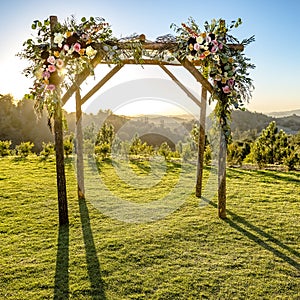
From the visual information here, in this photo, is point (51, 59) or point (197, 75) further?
point (197, 75)

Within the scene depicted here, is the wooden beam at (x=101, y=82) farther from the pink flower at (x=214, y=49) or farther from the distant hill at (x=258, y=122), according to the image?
the distant hill at (x=258, y=122)

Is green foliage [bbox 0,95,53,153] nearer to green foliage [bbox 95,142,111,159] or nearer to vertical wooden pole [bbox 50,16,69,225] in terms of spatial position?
green foliage [bbox 95,142,111,159]

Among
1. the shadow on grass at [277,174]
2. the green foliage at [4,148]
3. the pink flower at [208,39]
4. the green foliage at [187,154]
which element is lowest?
the shadow on grass at [277,174]

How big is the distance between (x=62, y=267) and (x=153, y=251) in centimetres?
91

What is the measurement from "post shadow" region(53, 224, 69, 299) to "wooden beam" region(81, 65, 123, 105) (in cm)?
217

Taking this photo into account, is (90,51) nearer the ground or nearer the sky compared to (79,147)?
nearer the sky

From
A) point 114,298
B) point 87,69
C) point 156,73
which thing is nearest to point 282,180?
point 156,73

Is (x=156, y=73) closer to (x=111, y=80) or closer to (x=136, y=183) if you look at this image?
(x=111, y=80)

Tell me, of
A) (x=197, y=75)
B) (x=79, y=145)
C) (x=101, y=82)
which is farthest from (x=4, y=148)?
(x=197, y=75)

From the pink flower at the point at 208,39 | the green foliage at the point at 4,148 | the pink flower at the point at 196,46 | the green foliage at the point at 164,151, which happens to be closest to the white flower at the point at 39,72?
the pink flower at the point at 196,46

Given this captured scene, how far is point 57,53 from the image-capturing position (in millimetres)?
3426

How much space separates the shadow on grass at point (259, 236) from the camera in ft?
10.1

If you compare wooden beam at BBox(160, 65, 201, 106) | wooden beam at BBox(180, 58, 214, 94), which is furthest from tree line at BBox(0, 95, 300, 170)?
wooden beam at BBox(180, 58, 214, 94)

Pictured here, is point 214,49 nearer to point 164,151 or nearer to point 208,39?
point 208,39
